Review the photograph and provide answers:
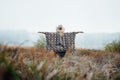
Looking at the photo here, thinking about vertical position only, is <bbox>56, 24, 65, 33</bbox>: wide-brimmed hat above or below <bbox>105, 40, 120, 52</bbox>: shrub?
above

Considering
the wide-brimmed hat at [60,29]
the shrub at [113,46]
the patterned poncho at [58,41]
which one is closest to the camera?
the patterned poncho at [58,41]

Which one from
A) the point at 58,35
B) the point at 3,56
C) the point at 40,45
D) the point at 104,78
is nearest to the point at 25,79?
the point at 3,56

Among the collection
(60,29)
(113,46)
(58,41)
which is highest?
(60,29)

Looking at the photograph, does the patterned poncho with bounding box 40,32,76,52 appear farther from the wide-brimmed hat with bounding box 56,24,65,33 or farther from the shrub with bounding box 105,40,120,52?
the shrub with bounding box 105,40,120,52

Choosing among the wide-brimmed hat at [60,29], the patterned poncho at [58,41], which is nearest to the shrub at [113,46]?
the patterned poncho at [58,41]

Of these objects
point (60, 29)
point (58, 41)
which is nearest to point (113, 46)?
point (60, 29)

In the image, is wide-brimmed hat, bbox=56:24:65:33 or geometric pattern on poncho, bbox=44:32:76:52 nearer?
geometric pattern on poncho, bbox=44:32:76:52

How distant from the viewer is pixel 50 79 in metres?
2.89

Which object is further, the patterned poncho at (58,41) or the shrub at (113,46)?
the shrub at (113,46)

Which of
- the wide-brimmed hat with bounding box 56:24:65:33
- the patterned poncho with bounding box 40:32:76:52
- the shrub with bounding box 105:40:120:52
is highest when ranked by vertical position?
the wide-brimmed hat with bounding box 56:24:65:33

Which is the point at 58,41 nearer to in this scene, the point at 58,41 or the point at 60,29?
the point at 58,41

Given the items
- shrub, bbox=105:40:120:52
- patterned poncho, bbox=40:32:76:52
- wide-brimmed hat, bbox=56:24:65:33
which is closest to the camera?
patterned poncho, bbox=40:32:76:52

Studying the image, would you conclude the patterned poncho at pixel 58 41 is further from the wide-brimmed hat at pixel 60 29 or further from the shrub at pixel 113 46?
the shrub at pixel 113 46

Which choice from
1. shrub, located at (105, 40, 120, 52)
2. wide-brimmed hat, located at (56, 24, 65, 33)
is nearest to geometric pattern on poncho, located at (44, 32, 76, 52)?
wide-brimmed hat, located at (56, 24, 65, 33)
